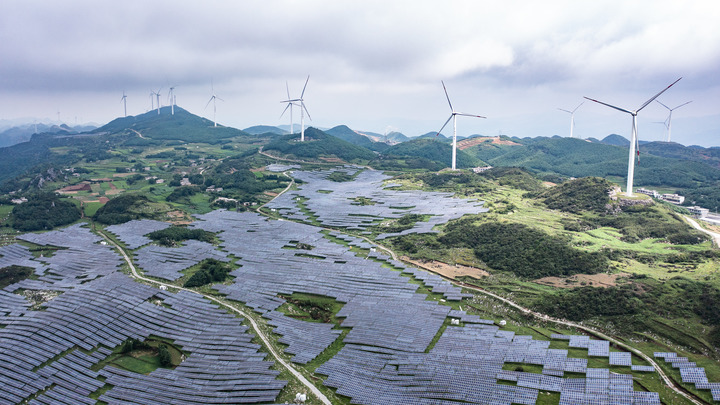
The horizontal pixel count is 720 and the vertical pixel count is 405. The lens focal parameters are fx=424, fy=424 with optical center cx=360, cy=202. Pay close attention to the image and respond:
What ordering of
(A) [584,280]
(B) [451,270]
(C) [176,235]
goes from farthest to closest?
(C) [176,235] < (B) [451,270] < (A) [584,280]

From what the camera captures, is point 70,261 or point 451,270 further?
point 70,261

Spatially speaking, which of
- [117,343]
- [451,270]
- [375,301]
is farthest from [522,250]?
[117,343]

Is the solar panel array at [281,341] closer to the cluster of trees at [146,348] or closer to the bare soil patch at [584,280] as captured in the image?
the cluster of trees at [146,348]

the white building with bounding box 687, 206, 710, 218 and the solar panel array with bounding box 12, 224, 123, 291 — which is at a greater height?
the white building with bounding box 687, 206, 710, 218

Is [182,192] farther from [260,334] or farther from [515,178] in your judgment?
[515,178]

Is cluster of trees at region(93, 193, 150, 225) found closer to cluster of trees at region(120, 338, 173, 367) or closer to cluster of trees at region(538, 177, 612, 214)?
cluster of trees at region(120, 338, 173, 367)

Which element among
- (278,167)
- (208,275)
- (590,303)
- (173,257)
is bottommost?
(208,275)

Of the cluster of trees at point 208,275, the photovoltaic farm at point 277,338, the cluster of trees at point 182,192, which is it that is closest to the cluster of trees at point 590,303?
the photovoltaic farm at point 277,338

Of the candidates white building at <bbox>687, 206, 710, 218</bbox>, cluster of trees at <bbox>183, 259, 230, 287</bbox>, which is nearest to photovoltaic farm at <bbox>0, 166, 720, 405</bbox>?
cluster of trees at <bbox>183, 259, 230, 287</bbox>
